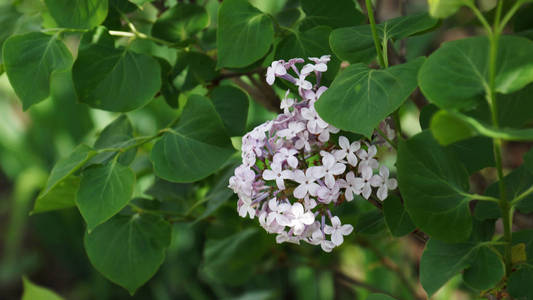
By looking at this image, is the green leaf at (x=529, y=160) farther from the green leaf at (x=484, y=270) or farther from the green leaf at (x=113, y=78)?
Result: the green leaf at (x=113, y=78)

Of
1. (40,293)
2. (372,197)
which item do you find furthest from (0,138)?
(372,197)

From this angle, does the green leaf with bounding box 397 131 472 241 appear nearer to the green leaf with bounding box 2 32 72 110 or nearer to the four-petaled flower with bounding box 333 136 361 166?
the four-petaled flower with bounding box 333 136 361 166

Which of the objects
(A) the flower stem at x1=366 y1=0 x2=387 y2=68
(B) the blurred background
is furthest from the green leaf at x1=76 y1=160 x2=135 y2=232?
(B) the blurred background

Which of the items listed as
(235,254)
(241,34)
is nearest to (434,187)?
(241,34)

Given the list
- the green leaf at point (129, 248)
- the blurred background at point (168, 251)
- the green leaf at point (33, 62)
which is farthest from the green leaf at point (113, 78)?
the blurred background at point (168, 251)

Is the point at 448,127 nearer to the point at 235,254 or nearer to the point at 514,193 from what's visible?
the point at 514,193

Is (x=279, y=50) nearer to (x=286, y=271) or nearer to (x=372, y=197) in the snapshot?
(x=372, y=197)

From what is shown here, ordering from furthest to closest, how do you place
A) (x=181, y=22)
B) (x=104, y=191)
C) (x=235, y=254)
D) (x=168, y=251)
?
(x=168, y=251)
(x=235, y=254)
(x=181, y=22)
(x=104, y=191)
